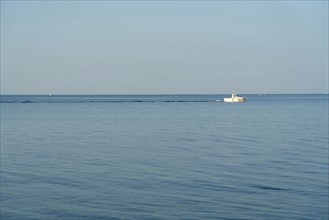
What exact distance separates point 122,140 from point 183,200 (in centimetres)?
2302

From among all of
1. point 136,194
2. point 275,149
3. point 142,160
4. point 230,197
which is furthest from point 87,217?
point 275,149

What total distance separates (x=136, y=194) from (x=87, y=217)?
338 cm

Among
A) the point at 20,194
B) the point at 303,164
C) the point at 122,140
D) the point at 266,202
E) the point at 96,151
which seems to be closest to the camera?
the point at 266,202

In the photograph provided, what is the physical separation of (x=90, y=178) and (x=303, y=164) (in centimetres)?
1117

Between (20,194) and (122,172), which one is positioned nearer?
(20,194)

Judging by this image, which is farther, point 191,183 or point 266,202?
point 191,183

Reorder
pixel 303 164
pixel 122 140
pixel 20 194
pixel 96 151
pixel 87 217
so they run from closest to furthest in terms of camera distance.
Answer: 1. pixel 87 217
2. pixel 20 194
3. pixel 303 164
4. pixel 96 151
5. pixel 122 140

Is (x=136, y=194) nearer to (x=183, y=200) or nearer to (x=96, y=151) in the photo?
(x=183, y=200)

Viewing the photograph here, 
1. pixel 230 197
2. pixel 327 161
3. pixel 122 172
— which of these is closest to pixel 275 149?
pixel 327 161

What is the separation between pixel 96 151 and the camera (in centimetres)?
3347

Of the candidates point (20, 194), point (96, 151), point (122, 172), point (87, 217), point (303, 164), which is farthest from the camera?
point (96, 151)

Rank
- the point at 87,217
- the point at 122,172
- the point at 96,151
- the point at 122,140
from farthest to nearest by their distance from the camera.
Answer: the point at 122,140, the point at 96,151, the point at 122,172, the point at 87,217

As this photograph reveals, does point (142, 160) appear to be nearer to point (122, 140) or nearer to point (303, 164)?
point (303, 164)

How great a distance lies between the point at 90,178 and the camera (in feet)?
75.7
